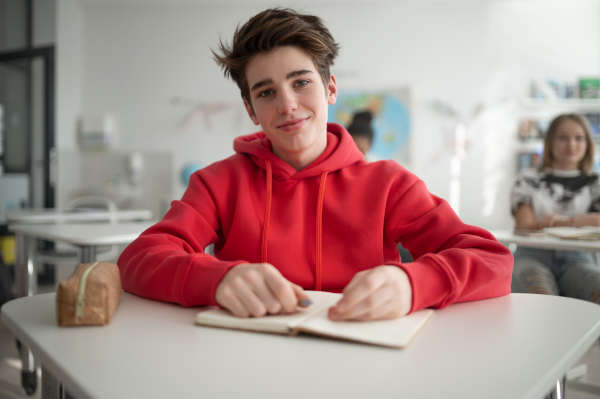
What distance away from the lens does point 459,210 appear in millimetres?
4801

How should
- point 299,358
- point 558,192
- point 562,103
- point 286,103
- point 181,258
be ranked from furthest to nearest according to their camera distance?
point 562,103 → point 558,192 → point 286,103 → point 181,258 → point 299,358

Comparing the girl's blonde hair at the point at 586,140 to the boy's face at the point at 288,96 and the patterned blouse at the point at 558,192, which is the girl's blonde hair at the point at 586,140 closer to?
the patterned blouse at the point at 558,192

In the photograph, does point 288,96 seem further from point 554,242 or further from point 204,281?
point 554,242

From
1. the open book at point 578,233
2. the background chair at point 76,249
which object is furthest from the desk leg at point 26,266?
the open book at point 578,233

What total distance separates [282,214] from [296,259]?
0.36 ft

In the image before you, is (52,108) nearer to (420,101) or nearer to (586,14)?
(420,101)

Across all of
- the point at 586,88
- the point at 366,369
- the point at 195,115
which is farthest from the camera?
the point at 195,115

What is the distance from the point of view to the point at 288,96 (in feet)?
3.49

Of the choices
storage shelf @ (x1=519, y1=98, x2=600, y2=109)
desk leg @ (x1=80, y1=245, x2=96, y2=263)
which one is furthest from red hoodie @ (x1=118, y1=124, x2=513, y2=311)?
storage shelf @ (x1=519, y1=98, x2=600, y2=109)

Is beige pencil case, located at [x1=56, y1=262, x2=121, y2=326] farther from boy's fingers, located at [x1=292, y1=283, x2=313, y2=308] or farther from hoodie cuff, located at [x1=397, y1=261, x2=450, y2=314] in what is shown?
hoodie cuff, located at [x1=397, y1=261, x2=450, y2=314]

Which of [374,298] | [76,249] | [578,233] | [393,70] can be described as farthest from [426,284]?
[393,70]

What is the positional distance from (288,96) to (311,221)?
0.92 feet

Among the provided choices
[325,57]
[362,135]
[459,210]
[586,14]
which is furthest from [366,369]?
[586,14]

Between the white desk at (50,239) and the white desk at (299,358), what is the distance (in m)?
1.28
